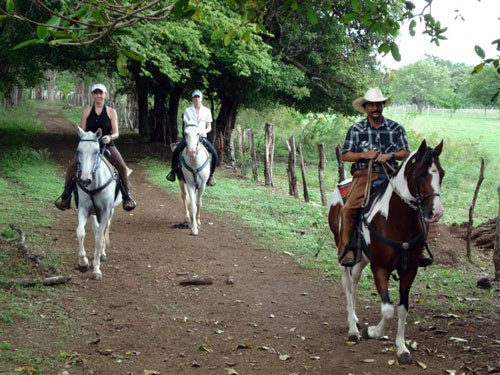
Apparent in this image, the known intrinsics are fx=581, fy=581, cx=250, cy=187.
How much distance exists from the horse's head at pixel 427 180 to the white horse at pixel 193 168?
6.72m

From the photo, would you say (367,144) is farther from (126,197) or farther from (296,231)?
(296,231)

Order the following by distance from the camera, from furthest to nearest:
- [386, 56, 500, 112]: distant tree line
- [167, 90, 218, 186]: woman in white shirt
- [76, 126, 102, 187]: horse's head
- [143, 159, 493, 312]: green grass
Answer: [386, 56, 500, 112]: distant tree line < [167, 90, 218, 186]: woman in white shirt < [143, 159, 493, 312]: green grass < [76, 126, 102, 187]: horse's head

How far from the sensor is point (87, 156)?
8164 millimetres

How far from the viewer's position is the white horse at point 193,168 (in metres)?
11.6

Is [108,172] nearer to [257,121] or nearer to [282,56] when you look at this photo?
[282,56]

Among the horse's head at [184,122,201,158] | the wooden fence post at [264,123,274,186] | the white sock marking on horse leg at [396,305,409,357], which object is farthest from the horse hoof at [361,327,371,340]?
the wooden fence post at [264,123,274,186]

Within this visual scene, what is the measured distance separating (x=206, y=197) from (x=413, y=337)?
10.3 m

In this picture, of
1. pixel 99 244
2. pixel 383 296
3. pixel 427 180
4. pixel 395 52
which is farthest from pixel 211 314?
pixel 395 52

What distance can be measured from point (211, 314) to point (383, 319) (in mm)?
2377

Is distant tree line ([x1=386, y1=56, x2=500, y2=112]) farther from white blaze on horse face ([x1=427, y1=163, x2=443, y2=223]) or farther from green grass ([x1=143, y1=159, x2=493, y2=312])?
white blaze on horse face ([x1=427, y1=163, x2=443, y2=223])

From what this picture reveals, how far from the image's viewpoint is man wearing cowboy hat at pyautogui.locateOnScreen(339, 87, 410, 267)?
20.5 feet

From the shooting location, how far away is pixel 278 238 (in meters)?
11.8

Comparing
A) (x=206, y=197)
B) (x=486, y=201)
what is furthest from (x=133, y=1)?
(x=486, y=201)

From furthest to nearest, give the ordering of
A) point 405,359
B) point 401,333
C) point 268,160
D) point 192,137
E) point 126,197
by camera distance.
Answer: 1. point 268,160
2. point 192,137
3. point 126,197
4. point 401,333
5. point 405,359
